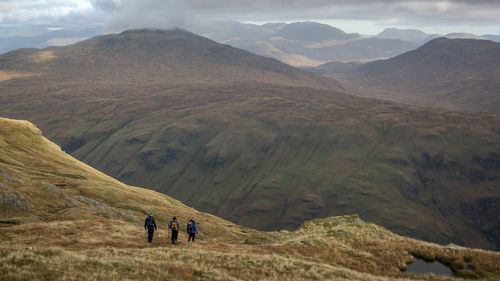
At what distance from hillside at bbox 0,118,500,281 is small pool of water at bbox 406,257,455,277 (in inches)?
24.4

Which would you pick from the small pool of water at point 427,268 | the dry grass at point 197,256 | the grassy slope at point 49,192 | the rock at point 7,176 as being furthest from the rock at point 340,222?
the rock at point 7,176

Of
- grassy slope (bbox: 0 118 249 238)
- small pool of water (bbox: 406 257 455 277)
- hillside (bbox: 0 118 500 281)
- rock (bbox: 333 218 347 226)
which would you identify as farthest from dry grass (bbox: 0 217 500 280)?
grassy slope (bbox: 0 118 249 238)

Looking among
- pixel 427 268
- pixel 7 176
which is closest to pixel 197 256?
pixel 427 268

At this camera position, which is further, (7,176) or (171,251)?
(7,176)

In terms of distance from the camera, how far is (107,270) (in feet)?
80.1

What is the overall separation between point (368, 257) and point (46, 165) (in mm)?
78857

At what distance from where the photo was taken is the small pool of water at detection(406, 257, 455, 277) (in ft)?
116

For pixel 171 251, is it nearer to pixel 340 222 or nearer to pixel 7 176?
pixel 340 222

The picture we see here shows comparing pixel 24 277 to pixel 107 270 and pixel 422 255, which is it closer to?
pixel 107 270

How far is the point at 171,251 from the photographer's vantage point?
33.2 meters

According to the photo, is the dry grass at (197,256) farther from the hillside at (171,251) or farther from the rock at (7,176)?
the rock at (7,176)

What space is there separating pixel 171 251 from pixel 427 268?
77.5 feet

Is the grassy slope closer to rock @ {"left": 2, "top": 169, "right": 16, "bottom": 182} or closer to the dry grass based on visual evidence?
rock @ {"left": 2, "top": 169, "right": 16, "bottom": 182}

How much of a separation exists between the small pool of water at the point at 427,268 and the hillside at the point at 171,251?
2.03ft
